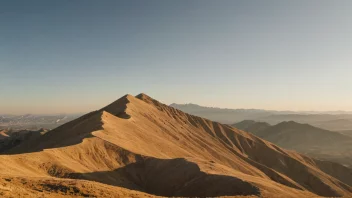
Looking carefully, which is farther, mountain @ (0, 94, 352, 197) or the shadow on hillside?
the shadow on hillside

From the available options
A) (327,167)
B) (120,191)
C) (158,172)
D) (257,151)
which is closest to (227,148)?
(257,151)

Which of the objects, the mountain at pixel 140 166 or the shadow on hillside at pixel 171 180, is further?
the shadow on hillside at pixel 171 180

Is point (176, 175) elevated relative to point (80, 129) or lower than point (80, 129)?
lower

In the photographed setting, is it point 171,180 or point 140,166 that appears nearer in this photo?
point 171,180

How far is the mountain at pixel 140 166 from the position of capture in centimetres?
3466

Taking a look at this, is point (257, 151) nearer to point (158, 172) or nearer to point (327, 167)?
point (327, 167)

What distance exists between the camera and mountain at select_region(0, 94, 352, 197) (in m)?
34.7

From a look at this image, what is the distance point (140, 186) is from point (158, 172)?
5.45m

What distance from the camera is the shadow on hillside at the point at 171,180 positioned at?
51.3m

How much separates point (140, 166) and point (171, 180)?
10527mm

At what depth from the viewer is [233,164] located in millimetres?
109062

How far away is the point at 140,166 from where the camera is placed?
68.7 m

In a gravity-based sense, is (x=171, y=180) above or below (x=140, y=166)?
below

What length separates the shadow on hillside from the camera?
2021 inches
